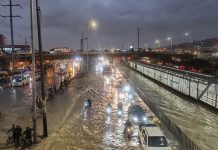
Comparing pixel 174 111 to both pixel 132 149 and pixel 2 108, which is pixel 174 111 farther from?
pixel 2 108

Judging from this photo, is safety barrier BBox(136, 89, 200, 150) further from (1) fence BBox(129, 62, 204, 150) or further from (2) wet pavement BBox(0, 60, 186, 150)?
(2) wet pavement BBox(0, 60, 186, 150)

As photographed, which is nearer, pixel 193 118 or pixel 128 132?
pixel 128 132

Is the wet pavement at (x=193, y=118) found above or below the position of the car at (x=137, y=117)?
below

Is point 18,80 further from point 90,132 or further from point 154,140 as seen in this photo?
point 154,140

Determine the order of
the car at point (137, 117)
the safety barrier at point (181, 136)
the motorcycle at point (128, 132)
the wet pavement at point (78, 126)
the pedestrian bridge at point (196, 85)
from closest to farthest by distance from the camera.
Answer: the safety barrier at point (181, 136)
the wet pavement at point (78, 126)
the motorcycle at point (128, 132)
the car at point (137, 117)
the pedestrian bridge at point (196, 85)

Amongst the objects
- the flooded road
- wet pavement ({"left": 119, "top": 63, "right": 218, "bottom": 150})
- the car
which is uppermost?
the car

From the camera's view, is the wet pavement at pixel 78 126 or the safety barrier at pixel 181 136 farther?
the wet pavement at pixel 78 126

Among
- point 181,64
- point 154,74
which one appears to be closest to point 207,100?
point 154,74

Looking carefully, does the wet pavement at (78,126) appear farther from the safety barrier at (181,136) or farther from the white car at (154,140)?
the white car at (154,140)

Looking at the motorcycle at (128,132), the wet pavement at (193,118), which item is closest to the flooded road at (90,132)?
the motorcycle at (128,132)

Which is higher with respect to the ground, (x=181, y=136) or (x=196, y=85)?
(x=196, y=85)

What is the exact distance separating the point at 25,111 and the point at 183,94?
26.8 meters

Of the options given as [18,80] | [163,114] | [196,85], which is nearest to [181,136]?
[163,114]

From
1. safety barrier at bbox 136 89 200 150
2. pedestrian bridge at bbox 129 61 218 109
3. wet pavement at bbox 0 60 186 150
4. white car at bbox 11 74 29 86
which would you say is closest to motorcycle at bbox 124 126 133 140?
wet pavement at bbox 0 60 186 150
